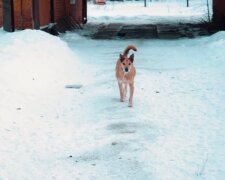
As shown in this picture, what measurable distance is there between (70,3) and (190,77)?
15031 millimetres

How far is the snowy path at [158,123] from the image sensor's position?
5766 millimetres

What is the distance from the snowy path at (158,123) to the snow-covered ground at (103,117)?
12mm

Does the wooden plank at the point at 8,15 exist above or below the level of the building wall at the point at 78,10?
above

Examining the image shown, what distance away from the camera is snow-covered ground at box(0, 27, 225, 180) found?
19.1ft

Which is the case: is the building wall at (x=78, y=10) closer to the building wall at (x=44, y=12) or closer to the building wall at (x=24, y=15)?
the building wall at (x=44, y=12)

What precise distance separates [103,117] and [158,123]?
3.22 feet

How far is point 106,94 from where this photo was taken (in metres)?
9.80

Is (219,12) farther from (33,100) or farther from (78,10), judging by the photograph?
(33,100)

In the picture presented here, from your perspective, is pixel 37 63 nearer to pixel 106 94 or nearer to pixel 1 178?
pixel 106 94

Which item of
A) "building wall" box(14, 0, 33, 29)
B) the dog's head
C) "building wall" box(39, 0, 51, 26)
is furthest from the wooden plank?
the dog's head

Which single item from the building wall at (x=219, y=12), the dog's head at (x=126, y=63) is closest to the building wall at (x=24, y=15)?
the building wall at (x=219, y=12)

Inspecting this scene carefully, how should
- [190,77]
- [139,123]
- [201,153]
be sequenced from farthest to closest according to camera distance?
[190,77], [139,123], [201,153]

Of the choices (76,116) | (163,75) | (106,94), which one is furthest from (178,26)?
(76,116)

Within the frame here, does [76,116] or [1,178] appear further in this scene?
[76,116]
